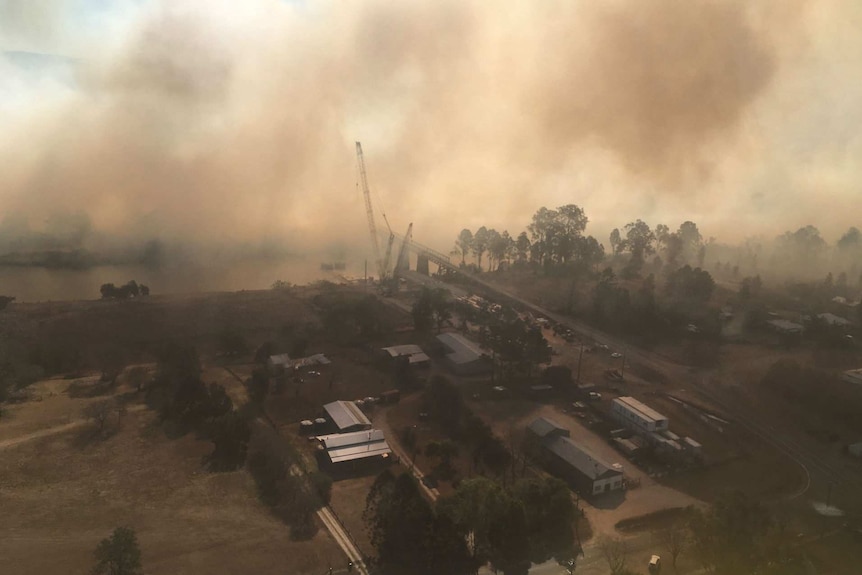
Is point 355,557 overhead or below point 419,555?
below

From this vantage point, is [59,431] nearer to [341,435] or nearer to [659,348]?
[341,435]

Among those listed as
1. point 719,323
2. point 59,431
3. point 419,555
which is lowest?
point 59,431

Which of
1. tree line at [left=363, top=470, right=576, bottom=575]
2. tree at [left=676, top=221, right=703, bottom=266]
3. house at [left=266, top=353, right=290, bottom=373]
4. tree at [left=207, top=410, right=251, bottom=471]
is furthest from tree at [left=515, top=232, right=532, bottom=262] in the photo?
tree line at [left=363, top=470, right=576, bottom=575]

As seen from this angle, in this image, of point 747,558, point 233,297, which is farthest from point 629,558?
point 233,297

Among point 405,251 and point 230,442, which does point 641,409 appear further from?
point 405,251

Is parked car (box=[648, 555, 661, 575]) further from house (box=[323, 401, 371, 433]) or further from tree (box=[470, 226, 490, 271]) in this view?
tree (box=[470, 226, 490, 271])

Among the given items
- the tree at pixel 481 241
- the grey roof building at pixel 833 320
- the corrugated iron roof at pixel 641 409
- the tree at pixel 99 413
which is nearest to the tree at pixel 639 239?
the tree at pixel 481 241

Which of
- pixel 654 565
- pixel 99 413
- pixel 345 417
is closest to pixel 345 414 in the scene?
pixel 345 417
